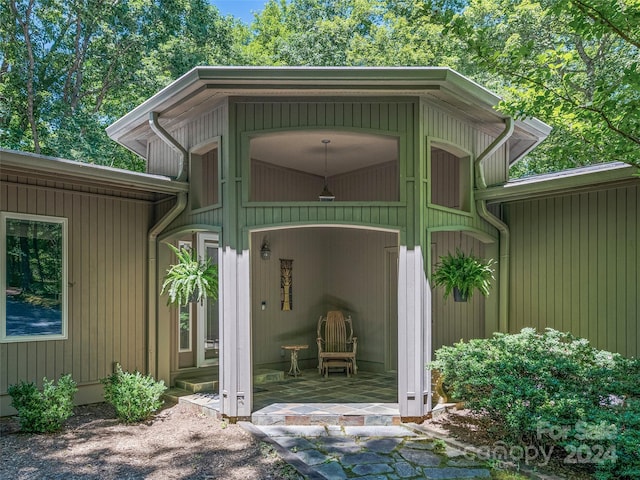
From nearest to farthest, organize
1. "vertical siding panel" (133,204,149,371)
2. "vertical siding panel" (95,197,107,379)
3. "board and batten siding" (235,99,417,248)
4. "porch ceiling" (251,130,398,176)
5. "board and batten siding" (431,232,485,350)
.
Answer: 1. "board and batten siding" (235,99,417,248)
2. "vertical siding panel" (95,197,107,379)
3. "porch ceiling" (251,130,398,176)
4. "vertical siding panel" (133,204,149,371)
5. "board and batten siding" (431,232,485,350)

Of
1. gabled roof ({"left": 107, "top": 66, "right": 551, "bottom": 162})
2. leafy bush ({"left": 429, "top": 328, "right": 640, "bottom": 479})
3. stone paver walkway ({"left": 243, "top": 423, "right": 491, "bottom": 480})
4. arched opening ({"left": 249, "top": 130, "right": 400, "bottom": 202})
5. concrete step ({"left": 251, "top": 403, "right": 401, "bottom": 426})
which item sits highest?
gabled roof ({"left": 107, "top": 66, "right": 551, "bottom": 162})

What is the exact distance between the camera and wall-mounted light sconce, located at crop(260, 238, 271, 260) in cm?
775

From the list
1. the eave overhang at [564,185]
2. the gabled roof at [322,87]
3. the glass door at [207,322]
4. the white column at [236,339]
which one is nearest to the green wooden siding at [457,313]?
the eave overhang at [564,185]

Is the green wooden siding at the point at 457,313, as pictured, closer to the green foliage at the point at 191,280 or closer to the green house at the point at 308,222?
the green house at the point at 308,222

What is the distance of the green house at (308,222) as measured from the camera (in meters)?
5.35

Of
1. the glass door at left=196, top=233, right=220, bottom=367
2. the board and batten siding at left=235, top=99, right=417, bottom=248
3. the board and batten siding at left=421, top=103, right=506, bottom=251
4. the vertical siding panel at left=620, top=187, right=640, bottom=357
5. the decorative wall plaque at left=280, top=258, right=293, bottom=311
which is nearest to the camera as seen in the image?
the vertical siding panel at left=620, top=187, right=640, bottom=357

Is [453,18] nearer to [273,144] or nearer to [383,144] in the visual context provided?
[383,144]

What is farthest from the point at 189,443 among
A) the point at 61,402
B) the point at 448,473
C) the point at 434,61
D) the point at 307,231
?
the point at 434,61

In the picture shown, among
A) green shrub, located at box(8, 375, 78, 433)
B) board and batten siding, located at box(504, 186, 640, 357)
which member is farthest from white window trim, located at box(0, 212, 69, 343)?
board and batten siding, located at box(504, 186, 640, 357)

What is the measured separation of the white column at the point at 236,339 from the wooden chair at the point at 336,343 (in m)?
2.32

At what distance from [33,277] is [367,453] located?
14.2 ft

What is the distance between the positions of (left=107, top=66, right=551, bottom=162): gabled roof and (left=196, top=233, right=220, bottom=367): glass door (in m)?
1.91

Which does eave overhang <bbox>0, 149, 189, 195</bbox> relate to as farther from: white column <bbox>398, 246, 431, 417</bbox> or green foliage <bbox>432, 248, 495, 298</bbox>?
green foliage <bbox>432, 248, 495, 298</bbox>

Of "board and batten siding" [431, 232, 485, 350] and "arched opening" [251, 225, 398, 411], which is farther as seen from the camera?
"arched opening" [251, 225, 398, 411]
